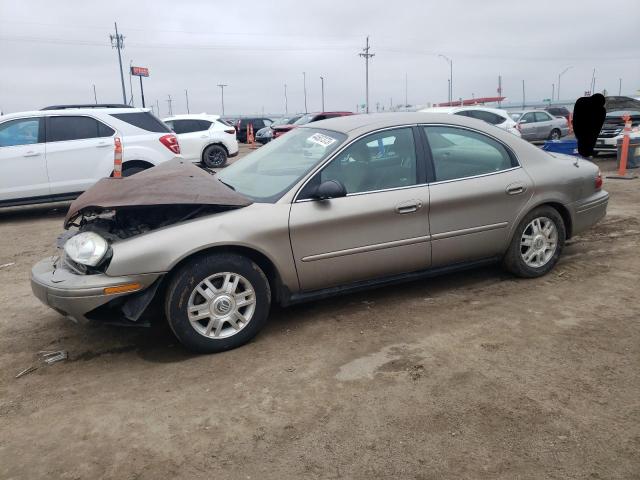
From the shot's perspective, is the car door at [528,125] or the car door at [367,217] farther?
the car door at [528,125]

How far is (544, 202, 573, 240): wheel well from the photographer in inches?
188

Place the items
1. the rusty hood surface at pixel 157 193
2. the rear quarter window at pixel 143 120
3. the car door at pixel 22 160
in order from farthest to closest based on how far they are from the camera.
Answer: the rear quarter window at pixel 143 120 → the car door at pixel 22 160 → the rusty hood surface at pixel 157 193

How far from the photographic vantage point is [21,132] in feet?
27.6

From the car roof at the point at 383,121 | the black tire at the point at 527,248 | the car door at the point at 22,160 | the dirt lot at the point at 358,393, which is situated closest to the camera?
the dirt lot at the point at 358,393

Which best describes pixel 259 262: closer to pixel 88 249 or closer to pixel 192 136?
pixel 88 249

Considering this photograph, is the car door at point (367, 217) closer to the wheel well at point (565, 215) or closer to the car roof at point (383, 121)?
the car roof at point (383, 121)

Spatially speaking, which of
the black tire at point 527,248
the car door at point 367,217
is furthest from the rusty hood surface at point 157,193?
the black tire at point 527,248

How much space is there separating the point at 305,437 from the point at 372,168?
2.16 metres

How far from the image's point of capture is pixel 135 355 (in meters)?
3.73

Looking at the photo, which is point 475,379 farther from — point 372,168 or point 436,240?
point 372,168

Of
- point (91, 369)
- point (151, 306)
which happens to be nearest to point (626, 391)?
point (151, 306)

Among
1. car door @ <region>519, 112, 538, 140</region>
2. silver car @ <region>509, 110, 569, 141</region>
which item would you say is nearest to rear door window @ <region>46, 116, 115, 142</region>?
silver car @ <region>509, 110, 569, 141</region>

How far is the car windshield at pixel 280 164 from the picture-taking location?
157 inches

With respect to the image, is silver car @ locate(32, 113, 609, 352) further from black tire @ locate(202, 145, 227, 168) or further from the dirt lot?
Result: black tire @ locate(202, 145, 227, 168)
